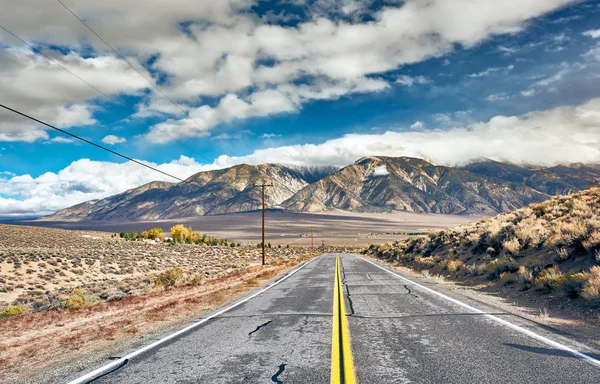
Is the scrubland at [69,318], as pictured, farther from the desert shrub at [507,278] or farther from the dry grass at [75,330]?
the desert shrub at [507,278]

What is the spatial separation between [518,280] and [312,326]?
10352 mm

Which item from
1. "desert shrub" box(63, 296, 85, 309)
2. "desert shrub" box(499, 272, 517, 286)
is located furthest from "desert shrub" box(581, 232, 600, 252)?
"desert shrub" box(63, 296, 85, 309)

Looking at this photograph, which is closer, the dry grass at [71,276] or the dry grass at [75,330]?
the dry grass at [75,330]

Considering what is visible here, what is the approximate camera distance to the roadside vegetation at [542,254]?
11102mm

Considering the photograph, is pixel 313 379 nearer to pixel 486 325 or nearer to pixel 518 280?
pixel 486 325

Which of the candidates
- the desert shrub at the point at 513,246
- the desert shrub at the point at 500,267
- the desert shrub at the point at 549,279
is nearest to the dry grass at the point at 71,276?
the desert shrub at the point at 500,267

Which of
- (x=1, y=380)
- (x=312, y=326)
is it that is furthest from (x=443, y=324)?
(x=1, y=380)

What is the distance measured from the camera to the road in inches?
195

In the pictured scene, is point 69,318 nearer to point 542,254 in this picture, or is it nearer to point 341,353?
point 341,353

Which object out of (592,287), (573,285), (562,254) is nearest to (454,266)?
(562,254)

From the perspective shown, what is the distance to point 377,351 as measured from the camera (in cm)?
605

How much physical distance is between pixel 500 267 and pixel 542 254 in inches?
70.9

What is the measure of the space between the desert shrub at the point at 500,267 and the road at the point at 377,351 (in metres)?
7.03

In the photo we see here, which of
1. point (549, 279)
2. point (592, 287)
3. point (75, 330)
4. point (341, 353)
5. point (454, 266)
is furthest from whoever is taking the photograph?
point (454, 266)
